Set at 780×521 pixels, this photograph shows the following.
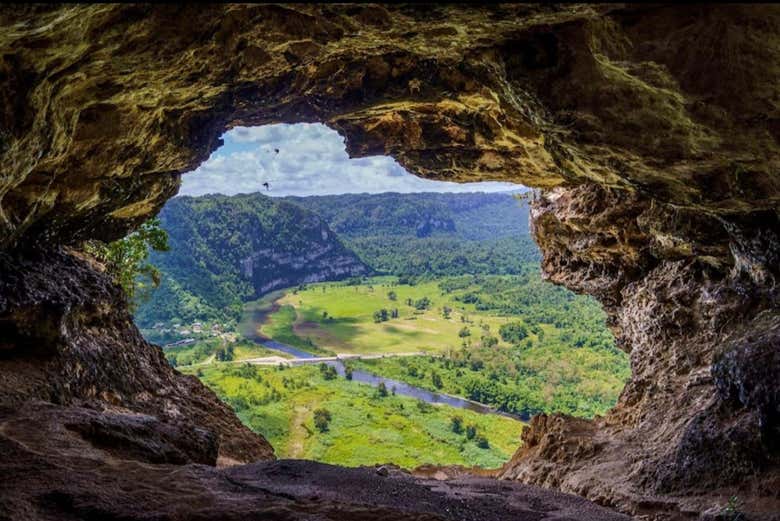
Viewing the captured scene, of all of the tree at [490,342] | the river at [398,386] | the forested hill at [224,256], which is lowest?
the river at [398,386]

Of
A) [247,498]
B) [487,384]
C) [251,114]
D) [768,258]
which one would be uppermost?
[251,114]

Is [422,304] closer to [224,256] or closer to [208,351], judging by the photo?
[224,256]

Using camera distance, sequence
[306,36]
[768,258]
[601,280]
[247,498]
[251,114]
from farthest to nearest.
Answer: [601,280] → [251,114] → [768,258] → [306,36] → [247,498]

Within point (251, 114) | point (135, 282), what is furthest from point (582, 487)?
point (135, 282)

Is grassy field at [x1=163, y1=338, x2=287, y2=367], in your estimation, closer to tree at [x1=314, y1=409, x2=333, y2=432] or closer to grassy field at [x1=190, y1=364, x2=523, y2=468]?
grassy field at [x1=190, y1=364, x2=523, y2=468]

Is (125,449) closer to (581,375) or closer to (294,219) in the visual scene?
(581,375)

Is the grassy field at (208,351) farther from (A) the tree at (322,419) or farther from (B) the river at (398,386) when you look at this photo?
(A) the tree at (322,419)

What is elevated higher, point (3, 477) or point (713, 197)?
point (713, 197)

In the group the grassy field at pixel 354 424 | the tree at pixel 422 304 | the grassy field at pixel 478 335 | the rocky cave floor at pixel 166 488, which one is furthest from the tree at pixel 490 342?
the rocky cave floor at pixel 166 488
